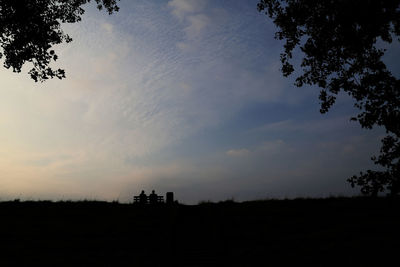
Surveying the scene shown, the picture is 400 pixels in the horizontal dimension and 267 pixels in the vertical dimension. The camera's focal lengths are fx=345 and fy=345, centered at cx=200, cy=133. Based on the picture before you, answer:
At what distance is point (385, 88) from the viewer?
11891 millimetres

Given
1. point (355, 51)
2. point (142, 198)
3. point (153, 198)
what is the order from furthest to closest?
point (142, 198), point (153, 198), point (355, 51)

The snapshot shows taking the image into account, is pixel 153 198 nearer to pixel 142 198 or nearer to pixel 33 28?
pixel 142 198

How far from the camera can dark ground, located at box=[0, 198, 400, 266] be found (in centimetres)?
1620

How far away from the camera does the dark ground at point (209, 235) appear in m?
16.2

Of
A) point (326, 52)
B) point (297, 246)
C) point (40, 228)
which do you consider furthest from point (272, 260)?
point (40, 228)

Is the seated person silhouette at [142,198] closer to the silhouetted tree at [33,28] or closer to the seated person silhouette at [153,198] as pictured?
the seated person silhouette at [153,198]

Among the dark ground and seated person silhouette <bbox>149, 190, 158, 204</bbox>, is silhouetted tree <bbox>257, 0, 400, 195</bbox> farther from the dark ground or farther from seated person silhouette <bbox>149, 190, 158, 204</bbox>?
seated person silhouette <bbox>149, 190, 158, 204</bbox>

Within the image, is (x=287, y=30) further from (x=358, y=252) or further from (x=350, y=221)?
(x=350, y=221)

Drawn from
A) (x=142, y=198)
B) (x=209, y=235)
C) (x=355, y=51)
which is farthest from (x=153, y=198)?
(x=355, y=51)

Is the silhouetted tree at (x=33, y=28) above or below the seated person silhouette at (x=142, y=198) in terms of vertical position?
above

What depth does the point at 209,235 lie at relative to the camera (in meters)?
18.4

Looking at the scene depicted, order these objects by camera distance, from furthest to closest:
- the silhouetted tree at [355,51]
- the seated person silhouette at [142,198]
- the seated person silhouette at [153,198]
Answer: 1. the seated person silhouette at [142,198]
2. the seated person silhouette at [153,198]
3. the silhouetted tree at [355,51]

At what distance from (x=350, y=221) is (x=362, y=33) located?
1310 centimetres

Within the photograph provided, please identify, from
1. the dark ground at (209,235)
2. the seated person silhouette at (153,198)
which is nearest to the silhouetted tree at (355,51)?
the dark ground at (209,235)
